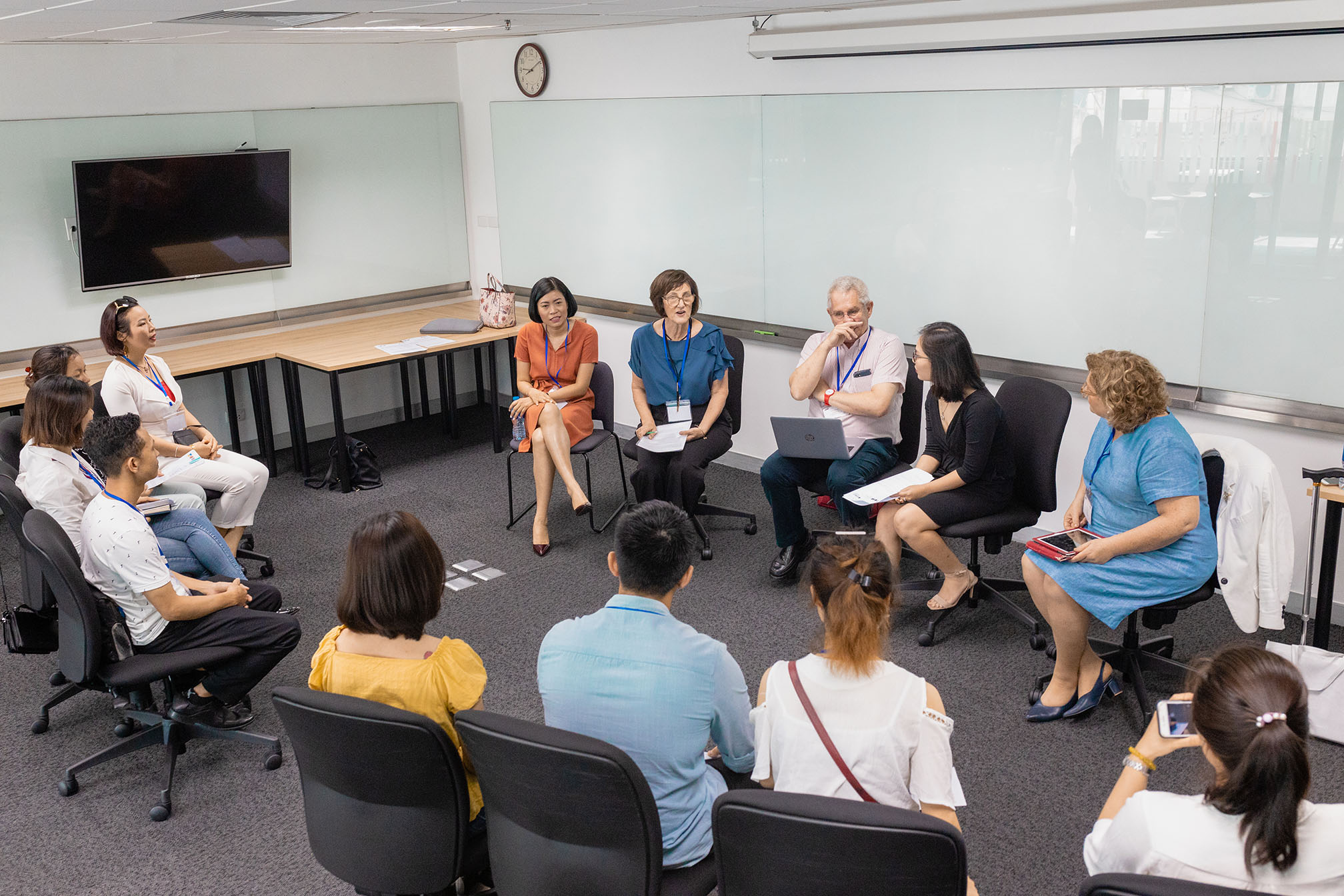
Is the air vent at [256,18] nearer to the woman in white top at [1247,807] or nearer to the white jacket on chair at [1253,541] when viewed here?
the white jacket on chair at [1253,541]

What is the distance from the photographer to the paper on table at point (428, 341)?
6.26 m

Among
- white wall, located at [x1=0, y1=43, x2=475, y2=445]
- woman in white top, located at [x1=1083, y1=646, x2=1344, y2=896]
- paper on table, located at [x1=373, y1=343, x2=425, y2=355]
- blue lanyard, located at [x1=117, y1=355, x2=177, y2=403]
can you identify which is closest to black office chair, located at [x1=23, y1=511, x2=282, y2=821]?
blue lanyard, located at [x1=117, y1=355, x2=177, y2=403]

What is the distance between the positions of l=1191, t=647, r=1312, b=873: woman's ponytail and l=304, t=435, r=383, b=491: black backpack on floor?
195 inches

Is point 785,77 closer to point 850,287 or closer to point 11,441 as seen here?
point 850,287

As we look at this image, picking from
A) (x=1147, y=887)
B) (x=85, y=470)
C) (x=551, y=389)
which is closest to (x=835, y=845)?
(x=1147, y=887)

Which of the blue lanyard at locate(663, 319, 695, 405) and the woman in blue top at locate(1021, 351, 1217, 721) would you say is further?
the blue lanyard at locate(663, 319, 695, 405)

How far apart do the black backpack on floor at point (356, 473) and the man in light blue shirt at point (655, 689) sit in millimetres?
4104

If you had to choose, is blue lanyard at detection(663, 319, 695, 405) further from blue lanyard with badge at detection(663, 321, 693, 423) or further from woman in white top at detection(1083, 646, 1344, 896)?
woman in white top at detection(1083, 646, 1344, 896)

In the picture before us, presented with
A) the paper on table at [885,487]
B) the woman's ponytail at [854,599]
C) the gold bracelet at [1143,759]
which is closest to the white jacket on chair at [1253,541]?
the paper on table at [885,487]

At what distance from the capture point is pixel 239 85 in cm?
630

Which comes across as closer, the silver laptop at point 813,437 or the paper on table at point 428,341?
→ the silver laptop at point 813,437

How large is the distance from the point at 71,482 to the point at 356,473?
241cm

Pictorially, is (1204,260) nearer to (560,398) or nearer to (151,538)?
(560,398)

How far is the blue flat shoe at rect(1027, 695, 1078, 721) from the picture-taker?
3.54 metres
